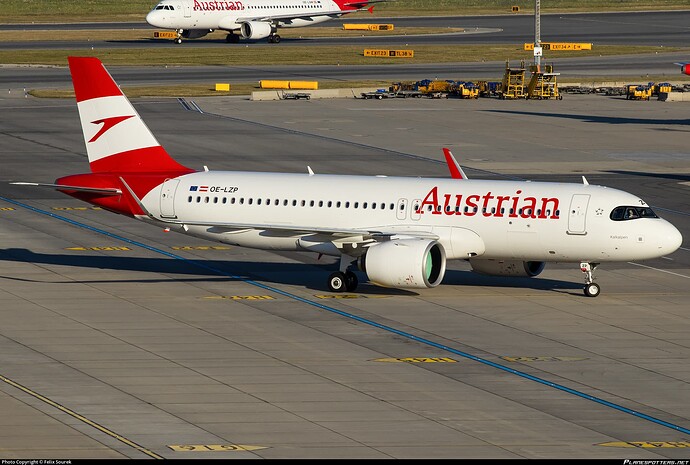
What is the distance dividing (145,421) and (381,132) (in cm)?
6662

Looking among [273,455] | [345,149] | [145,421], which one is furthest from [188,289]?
[345,149]

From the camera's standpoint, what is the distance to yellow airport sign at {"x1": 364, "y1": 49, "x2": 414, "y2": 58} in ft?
504

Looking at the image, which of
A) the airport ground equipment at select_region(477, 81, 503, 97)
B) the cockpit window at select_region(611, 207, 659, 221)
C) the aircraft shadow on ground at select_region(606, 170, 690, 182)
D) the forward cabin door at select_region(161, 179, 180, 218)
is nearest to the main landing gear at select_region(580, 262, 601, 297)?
the cockpit window at select_region(611, 207, 659, 221)

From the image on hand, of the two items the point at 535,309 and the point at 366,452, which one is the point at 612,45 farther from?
the point at 366,452

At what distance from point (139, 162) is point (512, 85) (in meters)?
73.6

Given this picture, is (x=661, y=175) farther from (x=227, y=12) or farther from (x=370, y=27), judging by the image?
(x=370, y=27)

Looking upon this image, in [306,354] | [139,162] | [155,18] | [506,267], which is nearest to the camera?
[306,354]

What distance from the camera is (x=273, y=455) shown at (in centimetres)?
2923

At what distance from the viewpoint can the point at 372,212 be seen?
158ft

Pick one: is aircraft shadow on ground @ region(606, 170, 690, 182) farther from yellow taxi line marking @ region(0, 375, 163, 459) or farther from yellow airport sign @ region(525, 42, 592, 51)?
yellow airport sign @ region(525, 42, 592, 51)

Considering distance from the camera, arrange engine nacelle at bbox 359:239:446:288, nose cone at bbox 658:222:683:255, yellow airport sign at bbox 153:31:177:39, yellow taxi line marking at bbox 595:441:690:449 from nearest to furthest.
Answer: yellow taxi line marking at bbox 595:441:690:449
engine nacelle at bbox 359:239:446:288
nose cone at bbox 658:222:683:255
yellow airport sign at bbox 153:31:177:39

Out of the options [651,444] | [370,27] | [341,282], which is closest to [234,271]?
[341,282]

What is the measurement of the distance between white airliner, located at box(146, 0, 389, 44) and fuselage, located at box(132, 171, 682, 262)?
112746 mm

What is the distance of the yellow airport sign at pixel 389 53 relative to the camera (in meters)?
154
